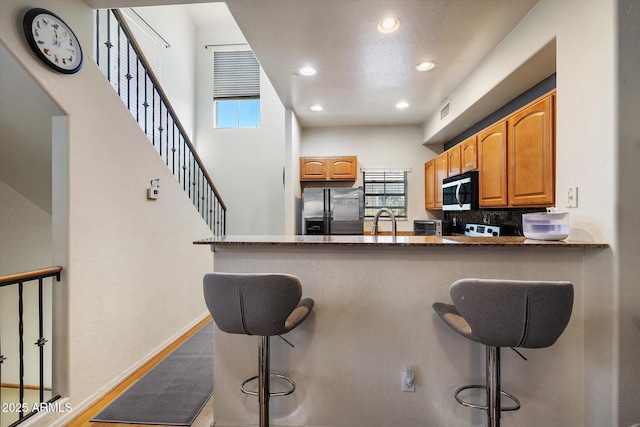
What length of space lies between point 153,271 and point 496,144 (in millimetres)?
3301

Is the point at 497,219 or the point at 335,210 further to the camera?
the point at 335,210

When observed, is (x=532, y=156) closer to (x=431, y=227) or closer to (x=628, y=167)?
(x=628, y=167)

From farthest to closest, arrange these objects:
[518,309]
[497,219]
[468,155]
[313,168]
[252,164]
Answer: [252,164] < [313,168] < [497,219] < [468,155] < [518,309]

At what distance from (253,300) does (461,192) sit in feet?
8.93

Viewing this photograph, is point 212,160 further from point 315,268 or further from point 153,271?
point 315,268

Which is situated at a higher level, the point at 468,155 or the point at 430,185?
the point at 468,155

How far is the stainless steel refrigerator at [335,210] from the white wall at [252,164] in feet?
4.41

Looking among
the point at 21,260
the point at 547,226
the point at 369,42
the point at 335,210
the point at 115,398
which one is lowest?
the point at 115,398

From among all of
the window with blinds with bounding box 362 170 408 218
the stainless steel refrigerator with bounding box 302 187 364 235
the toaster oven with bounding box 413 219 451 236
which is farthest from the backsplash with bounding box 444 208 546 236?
the stainless steel refrigerator with bounding box 302 187 364 235

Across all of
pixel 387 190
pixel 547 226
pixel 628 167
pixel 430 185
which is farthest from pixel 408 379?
pixel 387 190

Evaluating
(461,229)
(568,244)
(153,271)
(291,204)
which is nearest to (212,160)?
(291,204)

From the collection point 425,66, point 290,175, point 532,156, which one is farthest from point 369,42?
point 290,175

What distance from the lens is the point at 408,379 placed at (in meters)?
1.73

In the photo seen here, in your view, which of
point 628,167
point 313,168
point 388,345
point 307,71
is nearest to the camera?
point 628,167
